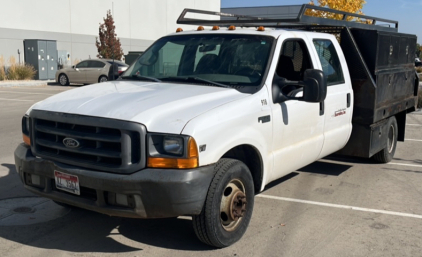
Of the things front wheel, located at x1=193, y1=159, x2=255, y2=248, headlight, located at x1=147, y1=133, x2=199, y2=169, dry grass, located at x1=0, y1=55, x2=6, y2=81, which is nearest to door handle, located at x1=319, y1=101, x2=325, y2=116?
front wheel, located at x1=193, y1=159, x2=255, y2=248

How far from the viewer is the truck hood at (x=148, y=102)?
4.07 metres

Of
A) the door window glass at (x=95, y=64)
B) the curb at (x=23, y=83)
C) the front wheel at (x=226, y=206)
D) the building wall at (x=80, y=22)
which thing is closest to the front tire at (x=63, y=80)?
the curb at (x=23, y=83)

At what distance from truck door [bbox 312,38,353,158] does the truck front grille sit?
2.86 meters

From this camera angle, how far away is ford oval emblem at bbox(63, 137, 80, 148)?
14.0ft

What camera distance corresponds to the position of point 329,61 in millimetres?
6332

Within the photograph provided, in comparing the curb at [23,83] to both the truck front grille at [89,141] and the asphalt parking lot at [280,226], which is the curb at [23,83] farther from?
the truck front grille at [89,141]

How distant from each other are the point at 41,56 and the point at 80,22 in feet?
14.8

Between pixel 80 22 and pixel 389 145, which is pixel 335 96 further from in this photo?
pixel 80 22

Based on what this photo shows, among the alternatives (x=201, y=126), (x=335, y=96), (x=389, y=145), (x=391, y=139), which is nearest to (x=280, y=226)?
(x=201, y=126)

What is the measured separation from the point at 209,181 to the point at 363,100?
3528 mm

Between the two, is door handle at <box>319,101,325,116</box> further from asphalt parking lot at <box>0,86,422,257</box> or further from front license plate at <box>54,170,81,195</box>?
front license plate at <box>54,170,81,195</box>

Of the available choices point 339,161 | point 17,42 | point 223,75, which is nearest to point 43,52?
point 17,42

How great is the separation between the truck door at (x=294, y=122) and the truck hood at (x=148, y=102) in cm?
68

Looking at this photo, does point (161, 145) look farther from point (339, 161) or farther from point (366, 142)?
point (339, 161)
